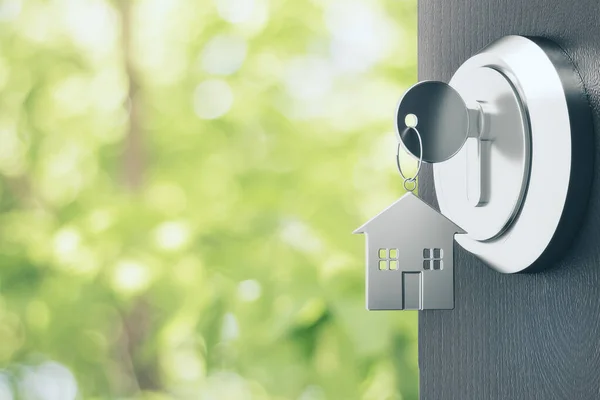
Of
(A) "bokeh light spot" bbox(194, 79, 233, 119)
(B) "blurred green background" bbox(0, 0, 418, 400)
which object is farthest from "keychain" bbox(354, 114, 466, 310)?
(A) "bokeh light spot" bbox(194, 79, 233, 119)

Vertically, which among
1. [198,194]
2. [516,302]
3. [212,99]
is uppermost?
[516,302]

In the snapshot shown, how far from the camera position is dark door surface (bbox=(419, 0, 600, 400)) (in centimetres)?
22

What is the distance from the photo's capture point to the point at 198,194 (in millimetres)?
1294

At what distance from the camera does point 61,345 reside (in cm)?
130

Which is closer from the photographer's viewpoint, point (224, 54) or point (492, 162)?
point (492, 162)

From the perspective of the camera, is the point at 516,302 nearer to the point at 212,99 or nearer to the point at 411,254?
the point at 411,254

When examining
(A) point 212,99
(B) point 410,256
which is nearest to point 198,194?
(A) point 212,99

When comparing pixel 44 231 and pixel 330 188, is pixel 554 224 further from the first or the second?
pixel 44 231

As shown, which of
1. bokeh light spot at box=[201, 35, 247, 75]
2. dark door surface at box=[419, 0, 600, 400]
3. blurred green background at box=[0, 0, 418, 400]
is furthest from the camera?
bokeh light spot at box=[201, 35, 247, 75]

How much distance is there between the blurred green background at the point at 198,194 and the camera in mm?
1108

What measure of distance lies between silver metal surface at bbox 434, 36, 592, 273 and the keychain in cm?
2

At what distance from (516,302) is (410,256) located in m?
0.05

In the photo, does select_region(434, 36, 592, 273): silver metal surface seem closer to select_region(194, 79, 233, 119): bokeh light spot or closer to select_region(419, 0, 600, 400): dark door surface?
select_region(419, 0, 600, 400): dark door surface

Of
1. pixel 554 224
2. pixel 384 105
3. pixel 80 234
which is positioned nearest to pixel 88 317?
pixel 80 234
